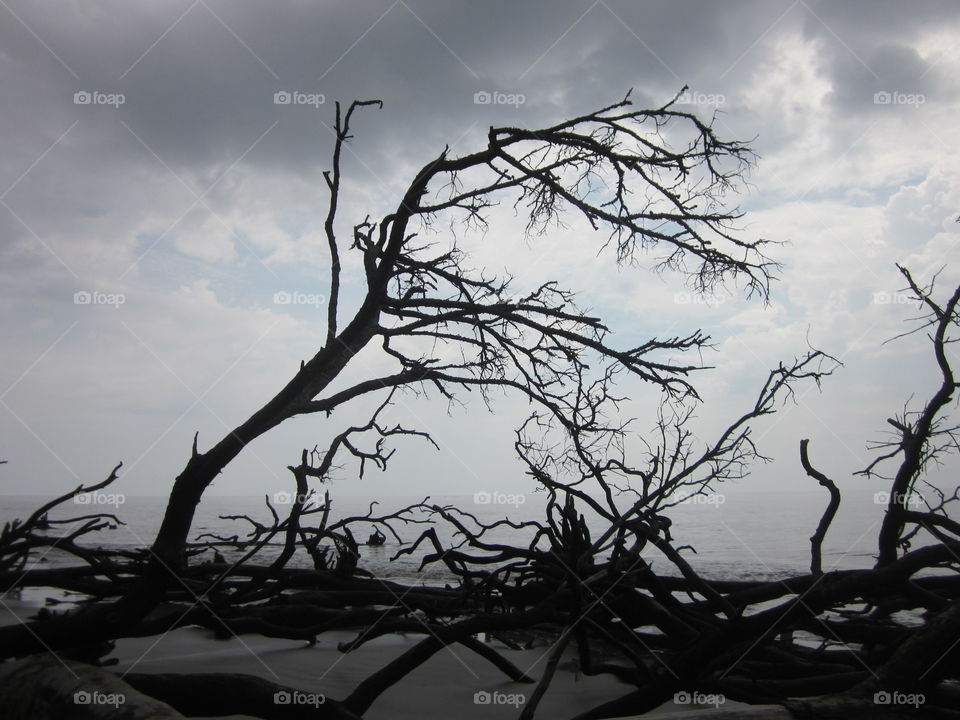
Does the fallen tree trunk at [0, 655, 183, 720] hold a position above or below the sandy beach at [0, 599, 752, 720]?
above

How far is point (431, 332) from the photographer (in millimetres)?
4863

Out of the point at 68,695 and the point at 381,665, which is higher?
the point at 68,695

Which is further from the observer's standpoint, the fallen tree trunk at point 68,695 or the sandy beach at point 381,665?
the sandy beach at point 381,665

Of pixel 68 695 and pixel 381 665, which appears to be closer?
pixel 68 695

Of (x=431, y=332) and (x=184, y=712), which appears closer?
(x=184, y=712)

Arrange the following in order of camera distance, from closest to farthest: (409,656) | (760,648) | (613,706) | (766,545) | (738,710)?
(738,710) < (613,706) < (409,656) < (760,648) < (766,545)

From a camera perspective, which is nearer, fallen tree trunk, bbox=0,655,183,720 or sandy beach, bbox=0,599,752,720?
fallen tree trunk, bbox=0,655,183,720

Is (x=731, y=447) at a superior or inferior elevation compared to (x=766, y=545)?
superior

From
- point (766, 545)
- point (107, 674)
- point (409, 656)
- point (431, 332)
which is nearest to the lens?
Result: point (107, 674)

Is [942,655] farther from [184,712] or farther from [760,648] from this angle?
[184,712]

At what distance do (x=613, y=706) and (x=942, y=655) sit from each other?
4.51 feet

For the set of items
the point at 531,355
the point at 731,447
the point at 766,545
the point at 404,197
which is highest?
the point at 404,197

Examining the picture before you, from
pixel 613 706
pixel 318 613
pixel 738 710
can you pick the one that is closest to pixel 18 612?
pixel 318 613

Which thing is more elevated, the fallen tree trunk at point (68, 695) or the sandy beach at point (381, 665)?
the fallen tree trunk at point (68, 695)
